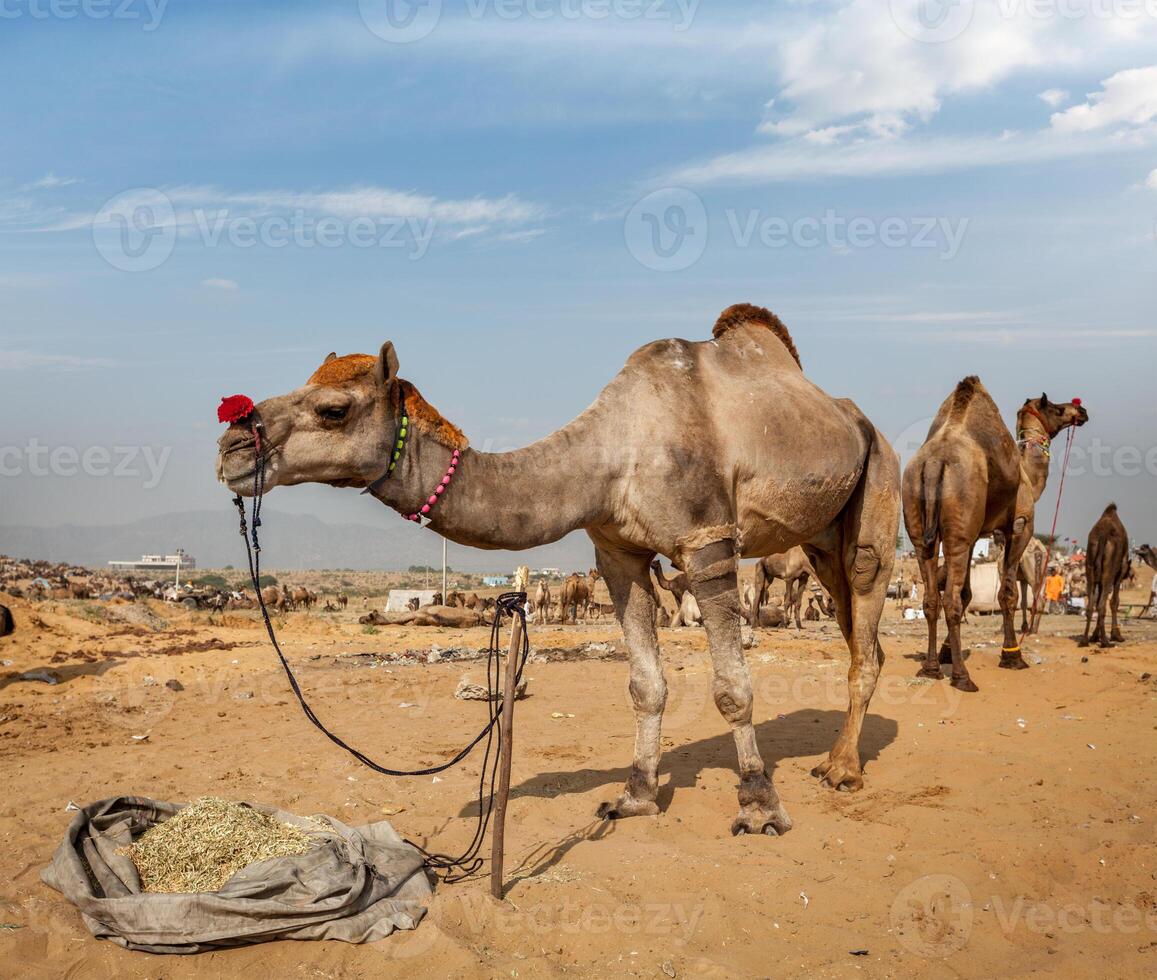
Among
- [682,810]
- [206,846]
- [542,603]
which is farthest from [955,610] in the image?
[542,603]

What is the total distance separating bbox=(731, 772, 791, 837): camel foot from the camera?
6.65 m

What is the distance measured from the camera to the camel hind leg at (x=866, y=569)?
7984mm

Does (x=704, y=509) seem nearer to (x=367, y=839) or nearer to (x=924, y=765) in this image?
(x=367, y=839)

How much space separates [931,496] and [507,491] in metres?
7.15

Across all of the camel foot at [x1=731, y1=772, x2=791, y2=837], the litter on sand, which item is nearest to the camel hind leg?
the camel foot at [x1=731, y1=772, x2=791, y2=837]

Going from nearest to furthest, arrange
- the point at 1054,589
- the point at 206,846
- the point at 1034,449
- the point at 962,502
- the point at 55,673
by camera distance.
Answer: the point at 206,846
the point at 962,502
the point at 55,673
the point at 1034,449
the point at 1054,589

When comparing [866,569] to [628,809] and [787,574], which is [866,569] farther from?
[787,574]

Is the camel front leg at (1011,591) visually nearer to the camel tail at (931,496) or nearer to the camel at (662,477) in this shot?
the camel tail at (931,496)

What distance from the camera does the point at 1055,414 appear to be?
14.7m

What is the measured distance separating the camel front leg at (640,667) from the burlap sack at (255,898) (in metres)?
1.89

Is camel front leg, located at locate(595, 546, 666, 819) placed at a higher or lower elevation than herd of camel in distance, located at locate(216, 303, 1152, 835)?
lower

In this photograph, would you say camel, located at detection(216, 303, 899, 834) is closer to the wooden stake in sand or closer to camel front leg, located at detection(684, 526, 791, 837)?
camel front leg, located at detection(684, 526, 791, 837)

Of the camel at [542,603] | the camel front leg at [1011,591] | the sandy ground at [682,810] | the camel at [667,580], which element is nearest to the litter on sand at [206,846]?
the sandy ground at [682,810]

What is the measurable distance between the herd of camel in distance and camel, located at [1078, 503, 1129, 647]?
396 inches
